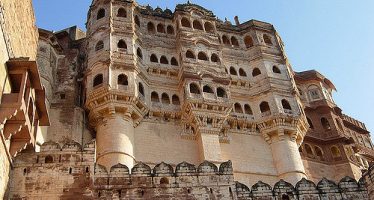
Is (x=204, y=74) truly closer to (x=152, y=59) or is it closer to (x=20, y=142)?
(x=152, y=59)

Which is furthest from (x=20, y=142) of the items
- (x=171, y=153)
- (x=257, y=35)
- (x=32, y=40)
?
(x=257, y=35)

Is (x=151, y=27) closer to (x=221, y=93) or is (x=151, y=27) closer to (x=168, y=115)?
(x=221, y=93)

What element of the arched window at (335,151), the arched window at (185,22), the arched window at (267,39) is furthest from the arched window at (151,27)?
the arched window at (335,151)

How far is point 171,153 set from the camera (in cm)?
1983

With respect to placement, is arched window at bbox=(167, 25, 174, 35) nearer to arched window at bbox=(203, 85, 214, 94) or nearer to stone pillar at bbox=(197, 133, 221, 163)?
arched window at bbox=(203, 85, 214, 94)

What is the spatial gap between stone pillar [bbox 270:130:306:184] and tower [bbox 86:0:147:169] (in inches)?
249

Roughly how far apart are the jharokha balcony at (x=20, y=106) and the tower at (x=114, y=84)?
6.71m

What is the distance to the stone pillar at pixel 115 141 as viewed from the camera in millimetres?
17859

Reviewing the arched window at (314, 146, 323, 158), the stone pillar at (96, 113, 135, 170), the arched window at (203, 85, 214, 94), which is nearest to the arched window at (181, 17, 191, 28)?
the arched window at (203, 85, 214, 94)

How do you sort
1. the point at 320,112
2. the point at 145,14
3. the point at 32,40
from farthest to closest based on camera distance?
1. the point at 320,112
2. the point at 145,14
3. the point at 32,40

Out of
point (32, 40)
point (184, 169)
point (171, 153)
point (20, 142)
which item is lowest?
Result: point (184, 169)

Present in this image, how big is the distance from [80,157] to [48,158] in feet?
2.51

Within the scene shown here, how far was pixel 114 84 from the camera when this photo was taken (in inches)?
774

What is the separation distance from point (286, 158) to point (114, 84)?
819cm
